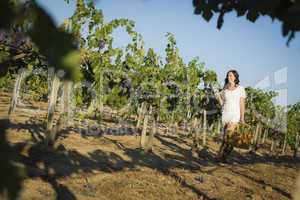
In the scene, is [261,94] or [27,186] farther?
[261,94]

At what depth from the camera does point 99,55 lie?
10.1m

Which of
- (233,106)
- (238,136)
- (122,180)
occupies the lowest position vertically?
(122,180)

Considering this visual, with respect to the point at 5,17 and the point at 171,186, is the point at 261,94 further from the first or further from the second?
the point at 5,17

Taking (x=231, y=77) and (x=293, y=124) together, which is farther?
(x=293, y=124)

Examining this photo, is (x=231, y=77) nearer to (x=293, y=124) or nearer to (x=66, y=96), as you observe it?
(x=66, y=96)

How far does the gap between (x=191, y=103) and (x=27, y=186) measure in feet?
48.0

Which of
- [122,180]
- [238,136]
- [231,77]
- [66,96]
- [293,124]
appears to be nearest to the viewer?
[66,96]

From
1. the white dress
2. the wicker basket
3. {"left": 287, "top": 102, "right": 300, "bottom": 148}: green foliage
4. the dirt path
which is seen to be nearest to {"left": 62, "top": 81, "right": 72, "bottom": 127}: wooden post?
the dirt path

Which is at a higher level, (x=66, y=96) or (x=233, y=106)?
(x=233, y=106)

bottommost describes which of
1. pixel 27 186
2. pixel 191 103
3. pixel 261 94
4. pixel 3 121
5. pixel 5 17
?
pixel 27 186

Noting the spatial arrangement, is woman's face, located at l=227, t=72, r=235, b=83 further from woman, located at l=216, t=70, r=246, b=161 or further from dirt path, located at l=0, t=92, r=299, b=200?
dirt path, located at l=0, t=92, r=299, b=200

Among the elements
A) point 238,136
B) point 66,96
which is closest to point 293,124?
point 238,136

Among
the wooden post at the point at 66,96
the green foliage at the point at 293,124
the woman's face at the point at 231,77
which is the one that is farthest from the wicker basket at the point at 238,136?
the green foliage at the point at 293,124

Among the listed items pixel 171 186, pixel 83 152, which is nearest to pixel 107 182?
pixel 171 186
